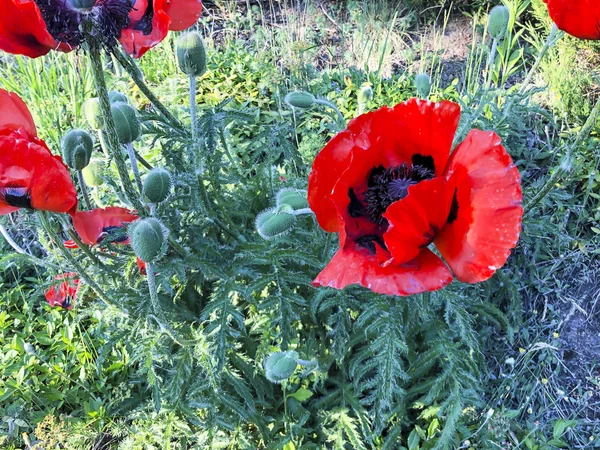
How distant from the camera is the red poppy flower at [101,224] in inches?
62.9

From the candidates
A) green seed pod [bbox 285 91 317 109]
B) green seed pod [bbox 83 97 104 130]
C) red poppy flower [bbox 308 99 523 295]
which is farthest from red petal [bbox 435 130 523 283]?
green seed pod [bbox 83 97 104 130]

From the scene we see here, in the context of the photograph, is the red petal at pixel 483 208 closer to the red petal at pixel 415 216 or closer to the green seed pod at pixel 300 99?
the red petal at pixel 415 216

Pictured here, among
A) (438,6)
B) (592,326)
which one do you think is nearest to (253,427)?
(592,326)

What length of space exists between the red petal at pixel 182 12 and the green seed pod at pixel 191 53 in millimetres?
131

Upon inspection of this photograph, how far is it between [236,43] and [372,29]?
3.26 ft

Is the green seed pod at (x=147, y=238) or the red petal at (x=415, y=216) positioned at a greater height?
the red petal at (x=415, y=216)

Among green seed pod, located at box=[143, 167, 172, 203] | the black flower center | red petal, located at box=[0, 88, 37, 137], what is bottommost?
green seed pod, located at box=[143, 167, 172, 203]

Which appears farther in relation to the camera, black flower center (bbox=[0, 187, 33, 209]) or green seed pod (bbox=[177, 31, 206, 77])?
green seed pod (bbox=[177, 31, 206, 77])

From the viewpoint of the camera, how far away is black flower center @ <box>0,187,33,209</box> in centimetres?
131

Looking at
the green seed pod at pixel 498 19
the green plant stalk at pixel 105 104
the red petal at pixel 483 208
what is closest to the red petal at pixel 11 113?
the green plant stalk at pixel 105 104

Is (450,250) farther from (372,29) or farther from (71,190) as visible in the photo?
(372,29)

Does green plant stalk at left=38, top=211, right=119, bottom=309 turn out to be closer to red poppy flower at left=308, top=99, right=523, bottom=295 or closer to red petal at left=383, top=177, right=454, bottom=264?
red poppy flower at left=308, top=99, right=523, bottom=295

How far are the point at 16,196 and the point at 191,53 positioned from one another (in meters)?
0.61

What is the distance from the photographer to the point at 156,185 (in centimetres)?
143
